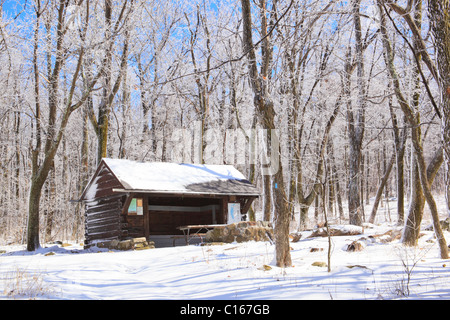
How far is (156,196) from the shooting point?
16406 millimetres

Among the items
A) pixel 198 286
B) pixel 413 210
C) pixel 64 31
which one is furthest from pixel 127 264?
pixel 64 31

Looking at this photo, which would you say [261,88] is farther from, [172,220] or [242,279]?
[172,220]

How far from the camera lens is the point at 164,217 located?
19.2 m

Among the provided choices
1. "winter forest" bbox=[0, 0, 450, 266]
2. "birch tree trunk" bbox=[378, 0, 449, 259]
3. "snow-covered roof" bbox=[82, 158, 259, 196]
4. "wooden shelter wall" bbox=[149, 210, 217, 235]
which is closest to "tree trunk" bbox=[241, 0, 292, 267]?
"winter forest" bbox=[0, 0, 450, 266]

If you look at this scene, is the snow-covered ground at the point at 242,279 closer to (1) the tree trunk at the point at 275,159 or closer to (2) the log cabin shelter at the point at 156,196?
(1) the tree trunk at the point at 275,159

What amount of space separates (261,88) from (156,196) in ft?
30.3

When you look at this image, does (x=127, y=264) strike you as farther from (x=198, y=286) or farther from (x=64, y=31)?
(x=64, y=31)

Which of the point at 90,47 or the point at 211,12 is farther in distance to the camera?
the point at 211,12

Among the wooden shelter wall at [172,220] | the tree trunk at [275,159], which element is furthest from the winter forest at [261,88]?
the wooden shelter wall at [172,220]

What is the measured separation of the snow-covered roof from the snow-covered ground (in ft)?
19.2

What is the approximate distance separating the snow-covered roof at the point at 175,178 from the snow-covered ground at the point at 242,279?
19.2 feet

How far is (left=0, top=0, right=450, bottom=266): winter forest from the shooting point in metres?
8.31

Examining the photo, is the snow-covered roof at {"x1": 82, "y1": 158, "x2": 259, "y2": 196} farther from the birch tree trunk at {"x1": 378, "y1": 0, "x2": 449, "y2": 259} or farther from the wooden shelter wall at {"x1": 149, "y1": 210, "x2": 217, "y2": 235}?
the birch tree trunk at {"x1": 378, "y1": 0, "x2": 449, "y2": 259}
